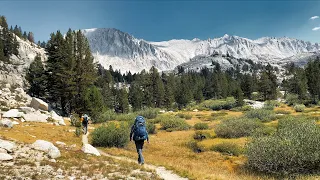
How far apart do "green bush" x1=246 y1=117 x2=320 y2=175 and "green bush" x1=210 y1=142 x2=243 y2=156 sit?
5.87 metres

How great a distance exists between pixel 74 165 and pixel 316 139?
13268mm

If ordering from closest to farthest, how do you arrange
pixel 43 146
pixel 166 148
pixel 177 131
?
pixel 43 146
pixel 166 148
pixel 177 131

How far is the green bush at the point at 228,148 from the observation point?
21.9 metres

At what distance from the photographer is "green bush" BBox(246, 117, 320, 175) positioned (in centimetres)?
1423

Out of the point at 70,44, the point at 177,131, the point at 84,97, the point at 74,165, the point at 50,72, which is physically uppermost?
the point at 70,44

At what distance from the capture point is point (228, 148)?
22.7 metres

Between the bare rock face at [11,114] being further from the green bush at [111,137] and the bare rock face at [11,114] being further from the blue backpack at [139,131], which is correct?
the blue backpack at [139,131]

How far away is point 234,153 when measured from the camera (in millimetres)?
21922

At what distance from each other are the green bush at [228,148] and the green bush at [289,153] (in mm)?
5873

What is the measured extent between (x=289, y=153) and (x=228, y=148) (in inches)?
338

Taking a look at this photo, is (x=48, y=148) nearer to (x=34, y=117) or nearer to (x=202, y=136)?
(x=202, y=136)

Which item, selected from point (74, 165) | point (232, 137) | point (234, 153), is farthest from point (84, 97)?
point (74, 165)

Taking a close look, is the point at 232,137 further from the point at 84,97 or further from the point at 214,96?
the point at 214,96

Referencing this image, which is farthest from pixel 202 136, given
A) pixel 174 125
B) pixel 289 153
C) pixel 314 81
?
pixel 314 81
